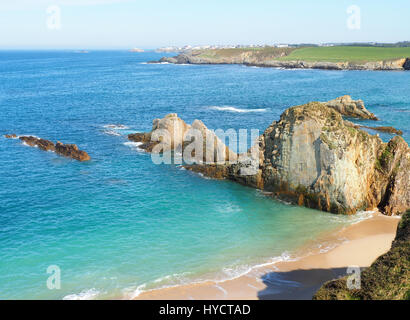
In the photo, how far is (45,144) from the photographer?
53.2 metres

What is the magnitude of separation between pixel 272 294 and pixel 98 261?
1194 cm

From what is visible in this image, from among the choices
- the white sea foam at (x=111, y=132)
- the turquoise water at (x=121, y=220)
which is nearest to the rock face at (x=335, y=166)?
the turquoise water at (x=121, y=220)

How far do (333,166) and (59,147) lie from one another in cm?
3472

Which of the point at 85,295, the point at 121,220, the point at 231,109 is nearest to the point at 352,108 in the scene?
the point at 231,109

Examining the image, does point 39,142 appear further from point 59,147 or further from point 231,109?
point 231,109

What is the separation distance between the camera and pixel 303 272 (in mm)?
25906

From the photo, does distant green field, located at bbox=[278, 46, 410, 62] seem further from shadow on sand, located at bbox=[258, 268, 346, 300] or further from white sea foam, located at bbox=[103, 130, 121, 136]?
shadow on sand, located at bbox=[258, 268, 346, 300]

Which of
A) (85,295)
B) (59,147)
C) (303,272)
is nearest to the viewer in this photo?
(85,295)

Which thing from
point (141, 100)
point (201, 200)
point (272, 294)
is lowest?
point (272, 294)

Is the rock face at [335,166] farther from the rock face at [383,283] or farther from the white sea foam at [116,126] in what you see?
the white sea foam at [116,126]

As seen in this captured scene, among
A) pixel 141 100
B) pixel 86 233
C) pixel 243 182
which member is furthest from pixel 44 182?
pixel 141 100

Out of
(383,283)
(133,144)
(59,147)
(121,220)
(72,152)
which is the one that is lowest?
(121,220)

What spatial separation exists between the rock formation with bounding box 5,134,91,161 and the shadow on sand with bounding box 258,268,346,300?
3091cm
